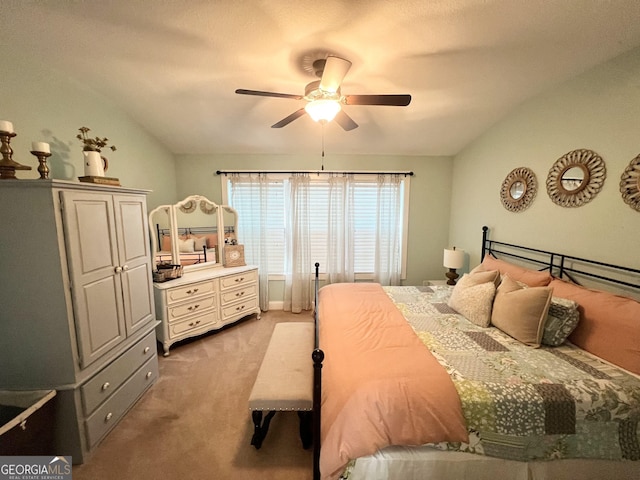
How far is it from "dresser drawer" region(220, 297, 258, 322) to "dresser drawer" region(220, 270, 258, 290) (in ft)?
0.87

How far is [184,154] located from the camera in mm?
3596

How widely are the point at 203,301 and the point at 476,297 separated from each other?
2.84 m

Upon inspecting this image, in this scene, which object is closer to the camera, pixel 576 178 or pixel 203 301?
pixel 576 178

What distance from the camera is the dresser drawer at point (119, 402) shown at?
1626 mm

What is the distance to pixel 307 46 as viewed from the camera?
173 centimetres

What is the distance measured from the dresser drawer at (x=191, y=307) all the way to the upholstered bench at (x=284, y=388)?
133 centimetres

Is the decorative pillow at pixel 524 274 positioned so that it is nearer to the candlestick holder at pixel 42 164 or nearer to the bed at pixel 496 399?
the bed at pixel 496 399

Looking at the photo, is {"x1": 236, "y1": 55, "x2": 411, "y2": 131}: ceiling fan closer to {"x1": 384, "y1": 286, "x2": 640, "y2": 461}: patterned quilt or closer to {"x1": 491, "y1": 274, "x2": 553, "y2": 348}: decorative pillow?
{"x1": 491, "y1": 274, "x2": 553, "y2": 348}: decorative pillow

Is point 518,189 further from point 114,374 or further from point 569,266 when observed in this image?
point 114,374

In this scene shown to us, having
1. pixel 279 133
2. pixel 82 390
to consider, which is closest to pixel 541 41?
pixel 279 133

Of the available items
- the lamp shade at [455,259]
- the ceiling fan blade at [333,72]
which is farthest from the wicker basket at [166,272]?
the lamp shade at [455,259]

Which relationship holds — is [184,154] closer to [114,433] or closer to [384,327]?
[114,433]

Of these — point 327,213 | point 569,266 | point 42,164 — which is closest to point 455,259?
point 569,266

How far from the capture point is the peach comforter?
3.89 feet
